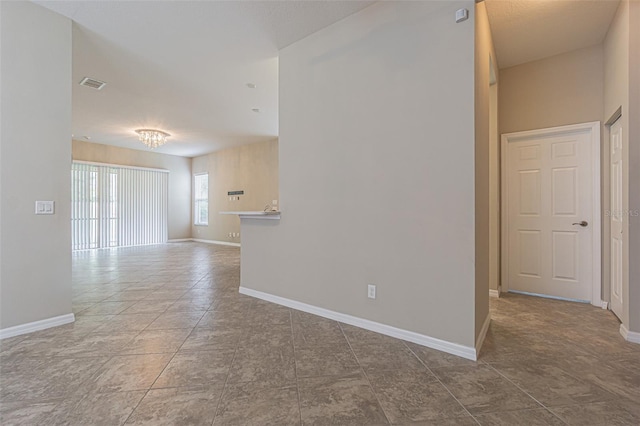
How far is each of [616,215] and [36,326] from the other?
18.2 ft

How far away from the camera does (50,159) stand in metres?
2.54

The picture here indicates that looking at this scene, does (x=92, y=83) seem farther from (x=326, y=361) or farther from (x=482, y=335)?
(x=482, y=335)

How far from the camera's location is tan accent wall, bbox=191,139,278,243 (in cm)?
795

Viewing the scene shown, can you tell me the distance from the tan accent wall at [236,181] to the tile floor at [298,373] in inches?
210

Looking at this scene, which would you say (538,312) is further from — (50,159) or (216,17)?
(50,159)

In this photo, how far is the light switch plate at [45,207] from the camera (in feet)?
8.13

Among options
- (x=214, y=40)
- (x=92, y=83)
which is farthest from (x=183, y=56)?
(x=92, y=83)

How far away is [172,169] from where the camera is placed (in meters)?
9.55

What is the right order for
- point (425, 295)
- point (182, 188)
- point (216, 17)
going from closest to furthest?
point (425, 295) → point (216, 17) → point (182, 188)

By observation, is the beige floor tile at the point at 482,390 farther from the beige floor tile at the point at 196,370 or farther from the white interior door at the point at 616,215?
the white interior door at the point at 616,215

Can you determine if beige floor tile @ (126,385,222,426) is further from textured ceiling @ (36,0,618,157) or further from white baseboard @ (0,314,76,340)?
textured ceiling @ (36,0,618,157)

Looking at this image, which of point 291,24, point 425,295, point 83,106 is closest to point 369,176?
point 425,295

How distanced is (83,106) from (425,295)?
6.34 m

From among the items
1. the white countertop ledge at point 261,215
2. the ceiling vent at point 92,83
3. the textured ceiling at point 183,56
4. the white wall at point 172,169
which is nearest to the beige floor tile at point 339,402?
the white countertop ledge at point 261,215
